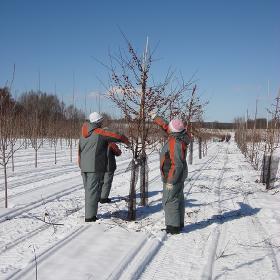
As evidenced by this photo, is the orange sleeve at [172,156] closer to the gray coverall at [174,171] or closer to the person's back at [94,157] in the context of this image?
the gray coverall at [174,171]

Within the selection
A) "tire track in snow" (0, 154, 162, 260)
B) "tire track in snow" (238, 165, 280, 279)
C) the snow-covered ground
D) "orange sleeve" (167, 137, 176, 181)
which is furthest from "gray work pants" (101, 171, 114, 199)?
"tire track in snow" (238, 165, 280, 279)

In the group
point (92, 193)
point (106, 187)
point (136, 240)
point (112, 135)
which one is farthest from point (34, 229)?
point (106, 187)

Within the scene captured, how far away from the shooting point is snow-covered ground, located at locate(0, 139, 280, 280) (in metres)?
4.15

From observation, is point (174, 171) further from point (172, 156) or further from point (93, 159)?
point (93, 159)

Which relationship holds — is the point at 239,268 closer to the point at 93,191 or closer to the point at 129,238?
the point at 129,238

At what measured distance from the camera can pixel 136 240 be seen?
5223 millimetres

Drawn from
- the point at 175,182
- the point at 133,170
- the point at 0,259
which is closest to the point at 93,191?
the point at 133,170

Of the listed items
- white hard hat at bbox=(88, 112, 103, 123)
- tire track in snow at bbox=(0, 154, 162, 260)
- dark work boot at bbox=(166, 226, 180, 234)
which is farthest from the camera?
white hard hat at bbox=(88, 112, 103, 123)

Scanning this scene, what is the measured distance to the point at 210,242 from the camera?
17.5 feet

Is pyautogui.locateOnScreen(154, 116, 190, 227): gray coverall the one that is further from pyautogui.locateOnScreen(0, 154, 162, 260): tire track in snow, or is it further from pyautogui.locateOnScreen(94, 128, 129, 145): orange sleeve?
pyautogui.locateOnScreen(0, 154, 162, 260): tire track in snow

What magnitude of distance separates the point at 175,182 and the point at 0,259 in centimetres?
258

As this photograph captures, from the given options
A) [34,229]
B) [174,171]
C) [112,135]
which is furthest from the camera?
[112,135]

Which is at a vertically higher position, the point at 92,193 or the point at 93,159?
the point at 93,159

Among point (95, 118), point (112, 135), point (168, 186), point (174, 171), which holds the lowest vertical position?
point (168, 186)
